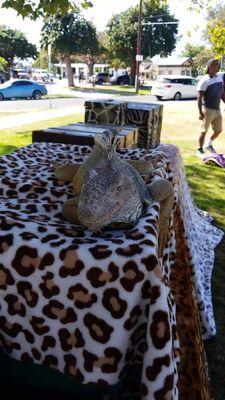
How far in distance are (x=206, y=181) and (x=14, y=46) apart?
135 ft

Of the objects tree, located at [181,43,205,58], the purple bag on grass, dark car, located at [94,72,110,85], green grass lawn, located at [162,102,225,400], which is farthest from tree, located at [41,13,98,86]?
the purple bag on grass

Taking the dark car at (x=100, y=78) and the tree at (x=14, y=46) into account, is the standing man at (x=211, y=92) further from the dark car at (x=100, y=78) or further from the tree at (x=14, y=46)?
the dark car at (x=100, y=78)

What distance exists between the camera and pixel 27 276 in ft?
5.04

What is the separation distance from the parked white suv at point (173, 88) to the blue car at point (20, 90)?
7.33 meters

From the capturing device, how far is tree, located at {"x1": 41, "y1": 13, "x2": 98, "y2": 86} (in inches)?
1396

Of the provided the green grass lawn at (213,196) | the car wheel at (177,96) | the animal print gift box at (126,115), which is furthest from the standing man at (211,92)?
the car wheel at (177,96)

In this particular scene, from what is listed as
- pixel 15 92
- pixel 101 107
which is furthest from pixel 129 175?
pixel 15 92

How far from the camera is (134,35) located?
1582 inches

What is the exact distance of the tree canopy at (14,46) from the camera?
4159cm

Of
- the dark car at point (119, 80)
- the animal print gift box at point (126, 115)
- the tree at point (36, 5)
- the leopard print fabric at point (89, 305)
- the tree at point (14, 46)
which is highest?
the tree at point (14, 46)

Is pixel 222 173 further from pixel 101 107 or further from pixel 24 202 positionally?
pixel 24 202

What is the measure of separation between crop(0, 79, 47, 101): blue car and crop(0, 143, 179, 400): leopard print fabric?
2329 centimetres

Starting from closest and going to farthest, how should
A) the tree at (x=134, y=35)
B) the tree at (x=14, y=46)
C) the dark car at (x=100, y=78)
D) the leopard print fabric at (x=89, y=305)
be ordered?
the leopard print fabric at (x=89, y=305) < the tree at (x=134, y=35) < the tree at (x=14, y=46) < the dark car at (x=100, y=78)

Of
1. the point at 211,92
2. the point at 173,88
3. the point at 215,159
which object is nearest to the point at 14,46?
the point at 173,88
